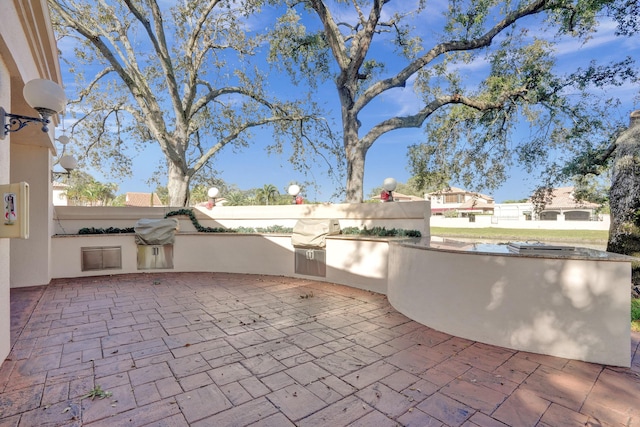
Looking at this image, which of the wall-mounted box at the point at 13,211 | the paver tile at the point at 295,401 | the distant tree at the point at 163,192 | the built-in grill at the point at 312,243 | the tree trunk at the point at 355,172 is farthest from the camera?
the distant tree at the point at 163,192

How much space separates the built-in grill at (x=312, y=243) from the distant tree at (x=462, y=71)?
8.57 ft

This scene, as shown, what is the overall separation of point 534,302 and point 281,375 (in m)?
2.55

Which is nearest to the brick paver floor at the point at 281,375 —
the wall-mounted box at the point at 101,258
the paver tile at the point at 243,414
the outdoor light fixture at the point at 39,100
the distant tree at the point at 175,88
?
the paver tile at the point at 243,414

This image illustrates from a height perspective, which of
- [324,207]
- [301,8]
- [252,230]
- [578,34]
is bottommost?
[252,230]

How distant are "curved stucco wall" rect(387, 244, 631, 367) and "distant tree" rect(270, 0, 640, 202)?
5281mm

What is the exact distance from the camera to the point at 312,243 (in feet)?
20.0

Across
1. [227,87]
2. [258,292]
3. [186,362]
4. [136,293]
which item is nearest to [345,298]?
[258,292]

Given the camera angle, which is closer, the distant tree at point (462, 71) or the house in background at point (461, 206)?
the distant tree at point (462, 71)

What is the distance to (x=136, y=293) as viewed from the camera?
515cm

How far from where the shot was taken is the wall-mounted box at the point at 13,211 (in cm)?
232

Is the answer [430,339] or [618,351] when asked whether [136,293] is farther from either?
[618,351]

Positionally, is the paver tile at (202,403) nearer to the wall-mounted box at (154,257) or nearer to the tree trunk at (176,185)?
the wall-mounted box at (154,257)

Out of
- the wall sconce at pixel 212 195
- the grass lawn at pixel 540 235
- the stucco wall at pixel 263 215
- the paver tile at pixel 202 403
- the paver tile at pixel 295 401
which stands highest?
the wall sconce at pixel 212 195

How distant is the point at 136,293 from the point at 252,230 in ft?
9.18
